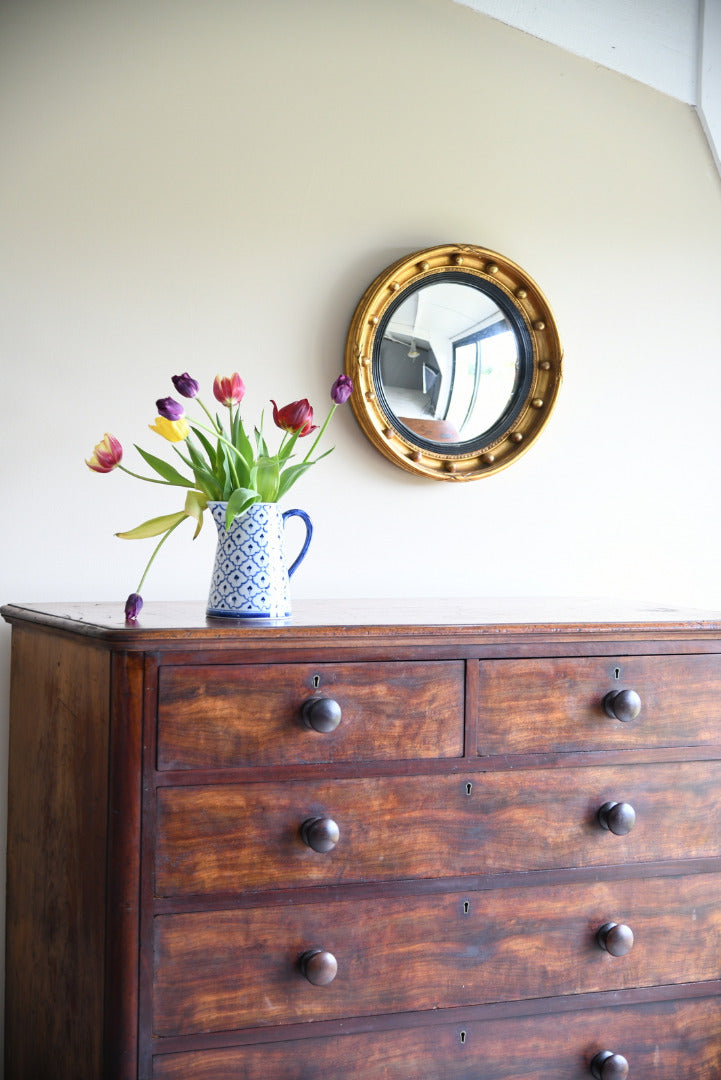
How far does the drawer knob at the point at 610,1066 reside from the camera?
Answer: 1820 millimetres

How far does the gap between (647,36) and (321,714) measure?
1.99m

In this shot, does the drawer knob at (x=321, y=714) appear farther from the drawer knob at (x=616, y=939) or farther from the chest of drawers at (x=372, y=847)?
the drawer knob at (x=616, y=939)

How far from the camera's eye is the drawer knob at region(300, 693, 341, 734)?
5.46ft

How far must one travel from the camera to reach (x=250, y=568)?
6.01 ft

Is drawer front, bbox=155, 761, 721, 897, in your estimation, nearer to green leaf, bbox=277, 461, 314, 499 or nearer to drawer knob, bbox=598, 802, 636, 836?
drawer knob, bbox=598, 802, 636, 836

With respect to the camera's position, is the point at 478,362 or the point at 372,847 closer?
the point at 372,847

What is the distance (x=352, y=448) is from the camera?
2451 mm

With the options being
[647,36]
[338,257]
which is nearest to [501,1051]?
[338,257]

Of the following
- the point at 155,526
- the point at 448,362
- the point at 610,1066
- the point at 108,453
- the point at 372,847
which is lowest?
the point at 610,1066

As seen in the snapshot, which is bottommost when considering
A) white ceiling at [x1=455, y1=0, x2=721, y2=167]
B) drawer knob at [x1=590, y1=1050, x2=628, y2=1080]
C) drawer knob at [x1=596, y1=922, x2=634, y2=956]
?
drawer knob at [x1=590, y1=1050, x2=628, y2=1080]

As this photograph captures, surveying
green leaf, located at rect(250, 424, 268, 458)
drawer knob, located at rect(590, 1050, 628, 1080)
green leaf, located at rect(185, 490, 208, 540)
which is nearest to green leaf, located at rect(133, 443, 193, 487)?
green leaf, located at rect(185, 490, 208, 540)

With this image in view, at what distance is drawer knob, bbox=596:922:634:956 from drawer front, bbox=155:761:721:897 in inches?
4.3

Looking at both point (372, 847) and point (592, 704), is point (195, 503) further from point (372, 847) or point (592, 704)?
point (592, 704)

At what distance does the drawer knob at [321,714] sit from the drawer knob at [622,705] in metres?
0.50
